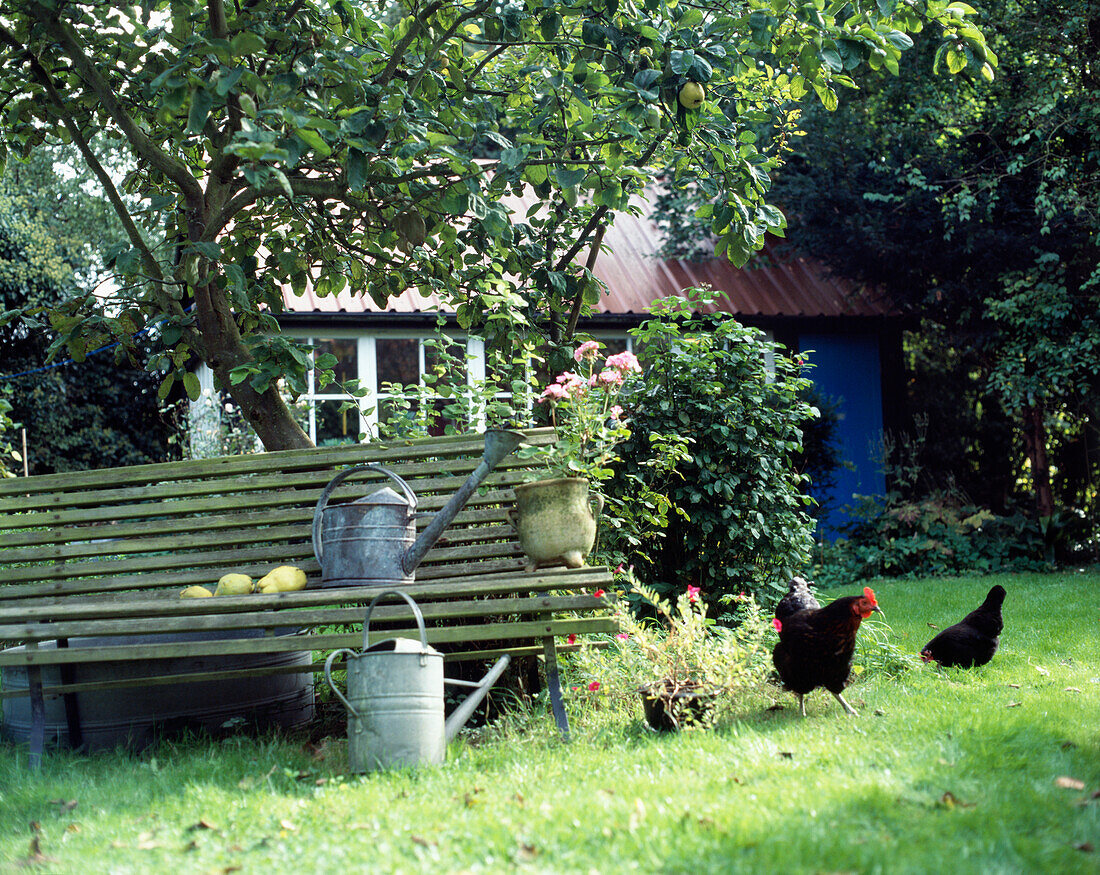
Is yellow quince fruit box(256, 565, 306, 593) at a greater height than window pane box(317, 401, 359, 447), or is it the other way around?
window pane box(317, 401, 359, 447)

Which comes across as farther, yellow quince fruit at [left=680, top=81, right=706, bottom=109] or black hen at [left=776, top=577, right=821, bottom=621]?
black hen at [left=776, top=577, right=821, bottom=621]

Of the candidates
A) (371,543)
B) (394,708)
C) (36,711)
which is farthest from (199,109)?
(36,711)

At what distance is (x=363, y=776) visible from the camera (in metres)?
2.90

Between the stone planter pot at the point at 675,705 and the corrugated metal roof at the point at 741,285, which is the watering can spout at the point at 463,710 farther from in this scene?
the corrugated metal roof at the point at 741,285

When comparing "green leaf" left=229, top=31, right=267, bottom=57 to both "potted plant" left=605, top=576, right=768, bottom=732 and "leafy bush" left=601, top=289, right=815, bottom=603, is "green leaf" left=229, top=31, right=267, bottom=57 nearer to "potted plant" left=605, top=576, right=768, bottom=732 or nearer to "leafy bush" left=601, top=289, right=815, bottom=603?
"potted plant" left=605, top=576, right=768, bottom=732

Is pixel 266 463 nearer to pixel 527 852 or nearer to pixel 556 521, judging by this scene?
pixel 556 521

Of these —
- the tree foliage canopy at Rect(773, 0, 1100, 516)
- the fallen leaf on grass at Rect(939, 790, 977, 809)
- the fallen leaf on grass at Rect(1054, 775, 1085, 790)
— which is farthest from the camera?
the tree foliage canopy at Rect(773, 0, 1100, 516)

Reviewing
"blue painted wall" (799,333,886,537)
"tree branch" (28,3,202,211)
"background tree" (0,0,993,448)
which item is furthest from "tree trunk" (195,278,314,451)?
"blue painted wall" (799,333,886,537)

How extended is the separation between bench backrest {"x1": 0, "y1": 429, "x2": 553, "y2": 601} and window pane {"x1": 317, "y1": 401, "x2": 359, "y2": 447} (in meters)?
7.06

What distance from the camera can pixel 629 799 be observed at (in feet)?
8.16

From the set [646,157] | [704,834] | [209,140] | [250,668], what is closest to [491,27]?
[646,157]

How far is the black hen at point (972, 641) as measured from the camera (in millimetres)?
4309

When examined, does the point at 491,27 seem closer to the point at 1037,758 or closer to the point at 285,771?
the point at 285,771

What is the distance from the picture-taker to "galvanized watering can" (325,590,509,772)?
2932 millimetres
